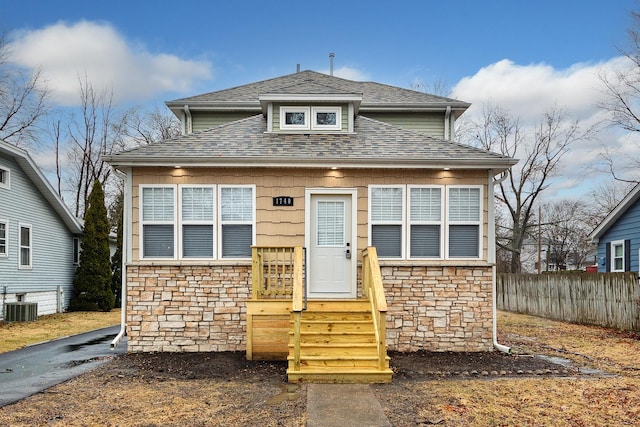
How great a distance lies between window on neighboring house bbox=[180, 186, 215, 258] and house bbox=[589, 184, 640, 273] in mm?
12671

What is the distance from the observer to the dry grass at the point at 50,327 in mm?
12345

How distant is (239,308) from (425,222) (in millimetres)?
3913

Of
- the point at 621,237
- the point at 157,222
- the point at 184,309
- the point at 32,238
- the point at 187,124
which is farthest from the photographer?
the point at 32,238

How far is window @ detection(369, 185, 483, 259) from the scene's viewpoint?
1033cm

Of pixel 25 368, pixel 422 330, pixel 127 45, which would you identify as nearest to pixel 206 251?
pixel 25 368

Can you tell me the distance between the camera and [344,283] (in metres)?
10.3

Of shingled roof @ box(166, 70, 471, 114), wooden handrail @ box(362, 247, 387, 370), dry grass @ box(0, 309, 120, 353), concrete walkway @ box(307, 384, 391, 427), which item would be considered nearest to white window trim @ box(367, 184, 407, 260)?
wooden handrail @ box(362, 247, 387, 370)

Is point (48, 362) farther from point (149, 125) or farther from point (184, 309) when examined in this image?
point (149, 125)

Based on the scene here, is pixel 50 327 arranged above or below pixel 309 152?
below

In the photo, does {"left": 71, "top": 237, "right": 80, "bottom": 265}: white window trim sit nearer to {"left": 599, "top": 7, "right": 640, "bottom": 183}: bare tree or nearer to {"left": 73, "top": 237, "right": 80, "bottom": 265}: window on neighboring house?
{"left": 73, "top": 237, "right": 80, "bottom": 265}: window on neighboring house

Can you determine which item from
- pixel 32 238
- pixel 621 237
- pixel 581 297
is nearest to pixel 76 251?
pixel 32 238

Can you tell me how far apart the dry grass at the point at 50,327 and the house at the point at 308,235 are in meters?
4.21

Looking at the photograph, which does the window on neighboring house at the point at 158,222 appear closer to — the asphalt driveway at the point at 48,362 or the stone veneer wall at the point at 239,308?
the stone veneer wall at the point at 239,308

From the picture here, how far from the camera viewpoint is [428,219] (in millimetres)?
10383
